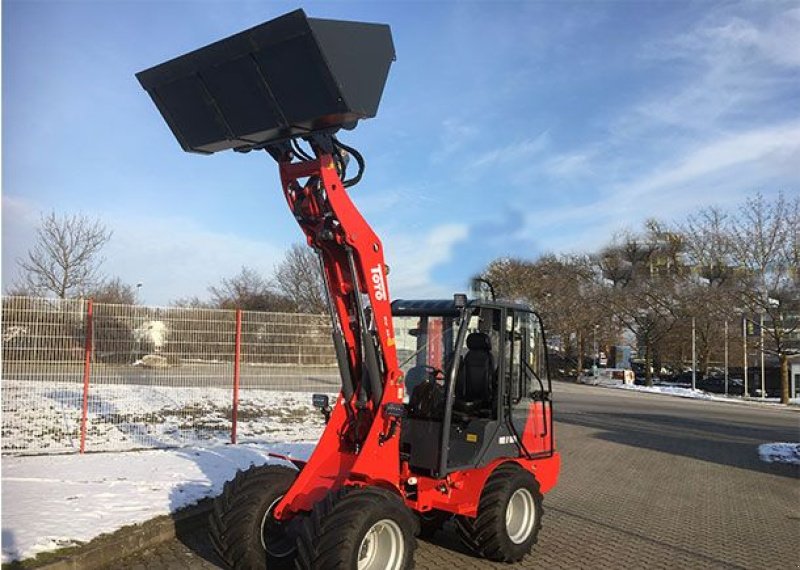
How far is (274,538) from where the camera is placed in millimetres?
5270

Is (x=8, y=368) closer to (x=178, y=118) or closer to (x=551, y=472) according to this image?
(x=178, y=118)

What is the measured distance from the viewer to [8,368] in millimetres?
9609

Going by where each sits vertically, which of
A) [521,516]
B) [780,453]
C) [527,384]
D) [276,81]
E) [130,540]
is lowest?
[780,453]

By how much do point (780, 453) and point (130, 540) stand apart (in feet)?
41.4

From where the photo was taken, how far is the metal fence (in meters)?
9.78

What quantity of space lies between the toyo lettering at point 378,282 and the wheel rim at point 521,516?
2204 mm

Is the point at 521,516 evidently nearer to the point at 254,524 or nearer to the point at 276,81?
the point at 254,524

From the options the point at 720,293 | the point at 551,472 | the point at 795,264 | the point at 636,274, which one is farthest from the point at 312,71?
the point at 636,274

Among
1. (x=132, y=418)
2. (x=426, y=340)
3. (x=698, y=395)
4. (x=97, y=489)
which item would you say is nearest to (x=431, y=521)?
(x=426, y=340)

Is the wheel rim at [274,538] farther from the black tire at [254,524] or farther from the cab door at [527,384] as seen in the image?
the cab door at [527,384]

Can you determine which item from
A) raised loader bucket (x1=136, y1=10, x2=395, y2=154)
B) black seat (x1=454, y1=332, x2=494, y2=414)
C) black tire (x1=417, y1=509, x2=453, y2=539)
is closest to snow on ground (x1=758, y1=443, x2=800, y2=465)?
black tire (x1=417, y1=509, x2=453, y2=539)

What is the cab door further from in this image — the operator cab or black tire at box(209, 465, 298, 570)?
black tire at box(209, 465, 298, 570)

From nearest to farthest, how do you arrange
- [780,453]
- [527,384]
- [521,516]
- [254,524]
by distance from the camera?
[254,524] < [521,516] < [527,384] < [780,453]

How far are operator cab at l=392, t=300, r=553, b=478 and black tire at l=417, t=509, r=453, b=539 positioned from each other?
28.2 inches
